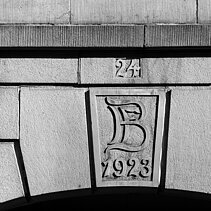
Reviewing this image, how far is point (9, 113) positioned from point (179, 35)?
1804 millimetres

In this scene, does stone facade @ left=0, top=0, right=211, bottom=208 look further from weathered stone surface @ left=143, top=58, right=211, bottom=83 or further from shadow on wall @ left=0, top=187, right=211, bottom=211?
shadow on wall @ left=0, top=187, right=211, bottom=211

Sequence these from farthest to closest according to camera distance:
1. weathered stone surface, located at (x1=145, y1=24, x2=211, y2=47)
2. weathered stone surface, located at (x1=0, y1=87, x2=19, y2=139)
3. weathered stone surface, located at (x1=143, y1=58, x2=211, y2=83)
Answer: weathered stone surface, located at (x1=0, y1=87, x2=19, y2=139) < weathered stone surface, located at (x1=143, y1=58, x2=211, y2=83) < weathered stone surface, located at (x1=145, y1=24, x2=211, y2=47)

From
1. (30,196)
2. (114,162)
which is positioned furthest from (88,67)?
(30,196)

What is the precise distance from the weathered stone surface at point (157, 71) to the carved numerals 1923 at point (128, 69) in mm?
28

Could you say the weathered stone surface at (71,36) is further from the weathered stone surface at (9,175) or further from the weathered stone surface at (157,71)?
the weathered stone surface at (9,175)

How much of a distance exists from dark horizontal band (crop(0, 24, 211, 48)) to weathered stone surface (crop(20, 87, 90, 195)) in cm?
48

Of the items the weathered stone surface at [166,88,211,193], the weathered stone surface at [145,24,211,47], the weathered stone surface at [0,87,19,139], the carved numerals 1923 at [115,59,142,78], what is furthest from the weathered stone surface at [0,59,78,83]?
the weathered stone surface at [166,88,211,193]

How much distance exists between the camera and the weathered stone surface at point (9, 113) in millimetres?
6883

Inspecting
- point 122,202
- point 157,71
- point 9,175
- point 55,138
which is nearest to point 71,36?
point 157,71

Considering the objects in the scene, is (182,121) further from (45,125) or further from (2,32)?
(2,32)

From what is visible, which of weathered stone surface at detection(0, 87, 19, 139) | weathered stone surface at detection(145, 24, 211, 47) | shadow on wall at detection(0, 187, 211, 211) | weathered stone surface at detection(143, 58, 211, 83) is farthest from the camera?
shadow on wall at detection(0, 187, 211, 211)

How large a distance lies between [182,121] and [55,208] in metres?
1.91

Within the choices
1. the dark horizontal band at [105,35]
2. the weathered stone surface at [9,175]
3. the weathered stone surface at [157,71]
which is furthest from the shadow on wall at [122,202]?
the dark horizontal band at [105,35]

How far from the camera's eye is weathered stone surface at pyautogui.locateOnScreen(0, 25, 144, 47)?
21.9 ft
